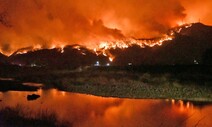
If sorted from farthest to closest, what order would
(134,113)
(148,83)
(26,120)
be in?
1. (148,83)
2. (134,113)
3. (26,120)

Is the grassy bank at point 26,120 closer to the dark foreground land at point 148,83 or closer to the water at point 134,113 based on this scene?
the water at point 134,113

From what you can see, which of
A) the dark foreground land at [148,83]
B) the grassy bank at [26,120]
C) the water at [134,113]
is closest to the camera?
the grassy bank at [26,120]

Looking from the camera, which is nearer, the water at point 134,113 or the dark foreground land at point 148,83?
the water at point 134,113

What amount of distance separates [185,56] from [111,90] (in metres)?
121

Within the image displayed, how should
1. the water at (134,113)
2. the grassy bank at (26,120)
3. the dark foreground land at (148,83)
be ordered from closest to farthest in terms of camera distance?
1. the grassy bank at (26,120)
2. the water at (134,113)
3. the dark foreground land at (148,83)

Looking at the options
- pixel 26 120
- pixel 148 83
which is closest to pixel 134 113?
pixel 26 120

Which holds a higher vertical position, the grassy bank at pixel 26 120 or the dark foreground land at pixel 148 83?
the dark foreground land at pixel 148 83

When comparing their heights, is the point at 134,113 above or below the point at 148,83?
below

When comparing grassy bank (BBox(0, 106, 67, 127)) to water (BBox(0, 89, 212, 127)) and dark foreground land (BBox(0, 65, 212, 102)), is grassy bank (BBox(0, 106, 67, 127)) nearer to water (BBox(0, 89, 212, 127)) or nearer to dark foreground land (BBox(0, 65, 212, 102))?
water (BBox(0, 89, 212, 127))

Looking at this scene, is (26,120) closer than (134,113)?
Yes

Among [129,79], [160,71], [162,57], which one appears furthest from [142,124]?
[162,57]

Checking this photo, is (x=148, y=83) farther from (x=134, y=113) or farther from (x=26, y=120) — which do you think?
(x=26, y=120)

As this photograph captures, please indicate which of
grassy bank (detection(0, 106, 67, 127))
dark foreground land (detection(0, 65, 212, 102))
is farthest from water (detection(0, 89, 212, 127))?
dark foreground land (detection(0, 65, 212, 102))

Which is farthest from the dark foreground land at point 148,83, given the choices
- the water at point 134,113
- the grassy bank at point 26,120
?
the grassy bank at point 26,120
